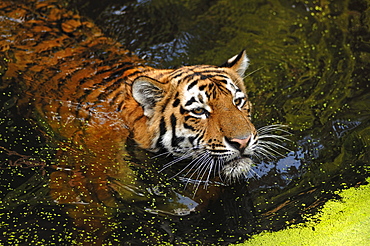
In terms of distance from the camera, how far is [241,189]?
323 cm

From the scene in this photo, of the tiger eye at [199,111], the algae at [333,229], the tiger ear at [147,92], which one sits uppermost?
the tiger ear at [147,92]

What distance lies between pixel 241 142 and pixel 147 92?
74 cm

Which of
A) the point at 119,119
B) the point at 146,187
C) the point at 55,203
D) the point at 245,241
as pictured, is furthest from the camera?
the point at 119,119

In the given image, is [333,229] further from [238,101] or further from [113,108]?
[113,108]

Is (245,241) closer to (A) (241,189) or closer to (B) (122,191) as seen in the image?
(A) (241,189)

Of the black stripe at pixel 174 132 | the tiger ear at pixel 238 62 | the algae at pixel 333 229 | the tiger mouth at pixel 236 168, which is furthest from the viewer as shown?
the tiger ear at pixel 238 62

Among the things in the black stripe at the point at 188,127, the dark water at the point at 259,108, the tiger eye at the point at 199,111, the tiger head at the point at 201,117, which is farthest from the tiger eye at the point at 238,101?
the dark water at the point at 259,108

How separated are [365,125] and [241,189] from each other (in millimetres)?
1178

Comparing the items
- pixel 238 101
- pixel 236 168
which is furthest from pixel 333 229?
pixel 238 101

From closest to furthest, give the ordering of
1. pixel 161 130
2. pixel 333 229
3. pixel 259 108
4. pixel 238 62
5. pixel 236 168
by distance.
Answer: pixel 333 229
pixel 236 168
pixel 161 130
pixel 238 62
pixel 259 108

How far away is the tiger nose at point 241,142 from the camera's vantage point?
9.48ft

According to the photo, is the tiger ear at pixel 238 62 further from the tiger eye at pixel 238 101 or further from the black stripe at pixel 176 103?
the black stripe at pixel 176 103

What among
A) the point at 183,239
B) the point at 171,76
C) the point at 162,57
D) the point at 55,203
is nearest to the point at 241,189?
the point at 183,239

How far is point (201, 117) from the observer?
10.3 ft
